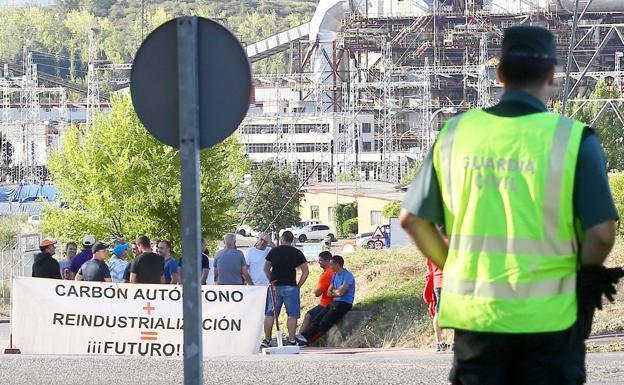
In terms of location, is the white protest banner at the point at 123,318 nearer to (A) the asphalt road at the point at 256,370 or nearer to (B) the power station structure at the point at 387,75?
(A) the asphalt road at the point at 256,370

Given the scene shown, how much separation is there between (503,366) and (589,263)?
1.39ft

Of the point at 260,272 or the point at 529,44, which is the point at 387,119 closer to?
the point at 260,272

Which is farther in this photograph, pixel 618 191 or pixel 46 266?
pixel 618 191

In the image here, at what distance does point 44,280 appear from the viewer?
16.4m

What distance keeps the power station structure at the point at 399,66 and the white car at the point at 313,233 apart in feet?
83.6

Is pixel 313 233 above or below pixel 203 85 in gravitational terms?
below

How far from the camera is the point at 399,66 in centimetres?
12975

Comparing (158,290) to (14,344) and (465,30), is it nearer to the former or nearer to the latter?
(14,344)

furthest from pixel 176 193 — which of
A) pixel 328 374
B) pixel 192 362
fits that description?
pixel 192 362

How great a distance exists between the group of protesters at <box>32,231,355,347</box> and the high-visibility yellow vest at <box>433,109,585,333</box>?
1229 cm

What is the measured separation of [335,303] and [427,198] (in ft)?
44.8

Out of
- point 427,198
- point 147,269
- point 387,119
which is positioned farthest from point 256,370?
point 387,119

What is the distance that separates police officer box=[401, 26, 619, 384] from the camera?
4176 mm

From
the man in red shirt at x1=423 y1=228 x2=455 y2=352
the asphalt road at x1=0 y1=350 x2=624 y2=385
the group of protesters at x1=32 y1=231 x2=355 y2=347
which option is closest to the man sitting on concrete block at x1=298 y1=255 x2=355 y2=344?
the group of protesters at x1=32 y1=231 x2=355 y2=347
